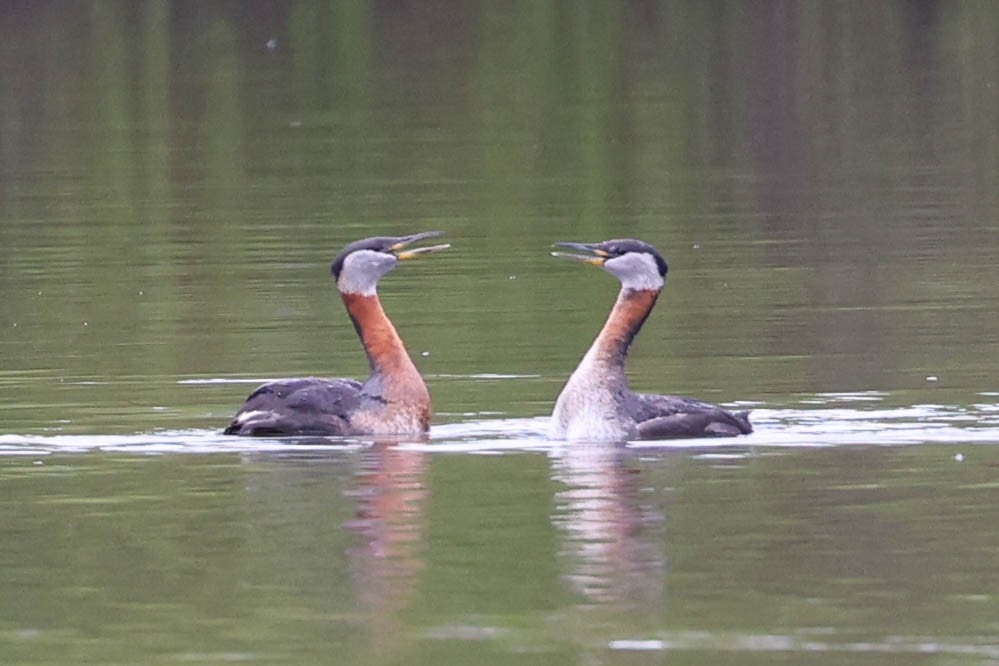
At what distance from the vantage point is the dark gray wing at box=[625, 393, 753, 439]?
16984 mm

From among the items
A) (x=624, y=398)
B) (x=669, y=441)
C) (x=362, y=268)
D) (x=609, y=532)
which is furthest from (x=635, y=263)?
(x=609, y=532)

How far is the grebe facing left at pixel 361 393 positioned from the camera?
1747 cm

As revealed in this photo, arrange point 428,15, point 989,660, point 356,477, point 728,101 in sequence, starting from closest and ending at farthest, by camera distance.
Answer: point 989,660, point 356,477, point 728,101, point 428,15

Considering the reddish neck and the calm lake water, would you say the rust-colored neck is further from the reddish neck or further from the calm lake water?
the reddish neck

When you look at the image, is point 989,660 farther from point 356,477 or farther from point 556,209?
point 556,209

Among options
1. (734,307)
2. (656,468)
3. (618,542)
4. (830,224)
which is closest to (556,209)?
(830,224)

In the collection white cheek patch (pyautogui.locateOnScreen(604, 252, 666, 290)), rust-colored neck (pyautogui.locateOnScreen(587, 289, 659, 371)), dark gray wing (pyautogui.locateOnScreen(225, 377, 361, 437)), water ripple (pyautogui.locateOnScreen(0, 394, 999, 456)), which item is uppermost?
white cheek patch (pyautogui.locateOnScreen(604, 252, 666, 290))

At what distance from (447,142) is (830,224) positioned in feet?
47.6

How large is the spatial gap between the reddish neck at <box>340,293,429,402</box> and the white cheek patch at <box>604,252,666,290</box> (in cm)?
141

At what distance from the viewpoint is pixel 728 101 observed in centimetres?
5138

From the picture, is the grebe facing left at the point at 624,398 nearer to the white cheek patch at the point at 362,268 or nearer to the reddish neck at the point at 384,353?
the reddish neck at the point at 384,353

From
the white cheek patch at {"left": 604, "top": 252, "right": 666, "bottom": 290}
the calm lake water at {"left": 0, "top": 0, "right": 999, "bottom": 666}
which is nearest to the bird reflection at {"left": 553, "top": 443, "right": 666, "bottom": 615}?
the calm lake water at {"left": 0, "top": 0, "right": 999, "bottom": 666}

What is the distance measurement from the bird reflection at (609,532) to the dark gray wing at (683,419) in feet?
1.37

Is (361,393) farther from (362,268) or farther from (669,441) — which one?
(669,441)
